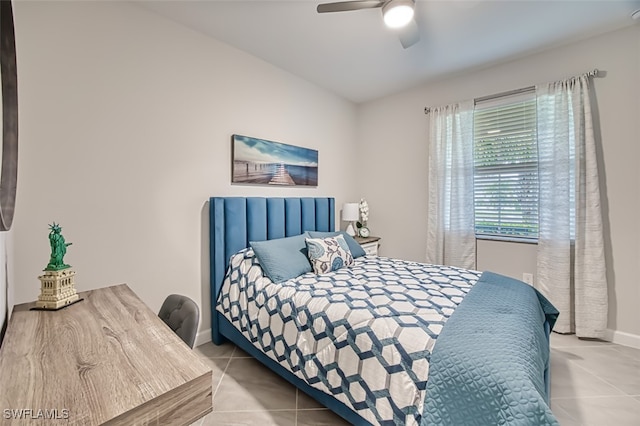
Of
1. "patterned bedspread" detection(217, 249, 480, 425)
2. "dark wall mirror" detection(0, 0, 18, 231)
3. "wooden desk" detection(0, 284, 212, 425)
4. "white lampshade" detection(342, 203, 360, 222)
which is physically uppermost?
"dark wall mirror" detection(0, 0, 18, 231)

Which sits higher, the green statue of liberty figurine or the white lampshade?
the white lampshade

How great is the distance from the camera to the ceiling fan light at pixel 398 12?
167 cm

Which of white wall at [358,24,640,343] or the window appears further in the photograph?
the window

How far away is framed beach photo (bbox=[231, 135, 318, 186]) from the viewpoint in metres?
2.61

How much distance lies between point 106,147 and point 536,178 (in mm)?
3712

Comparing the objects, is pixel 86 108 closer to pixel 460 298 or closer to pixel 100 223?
pixel 100 223

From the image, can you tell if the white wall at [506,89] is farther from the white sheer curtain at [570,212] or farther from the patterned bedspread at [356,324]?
the patterned bedspread at [356,324]

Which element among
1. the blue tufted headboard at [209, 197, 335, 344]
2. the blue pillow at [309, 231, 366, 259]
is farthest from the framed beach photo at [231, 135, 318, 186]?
the blue pillow at [309, 231, 366, 259]

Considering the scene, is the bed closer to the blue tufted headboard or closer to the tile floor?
the blue tufted headboard

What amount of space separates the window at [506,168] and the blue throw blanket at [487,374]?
183 centimetres

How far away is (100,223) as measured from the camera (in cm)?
185

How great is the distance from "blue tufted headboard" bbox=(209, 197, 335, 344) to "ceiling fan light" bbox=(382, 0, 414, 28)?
1.73 meters

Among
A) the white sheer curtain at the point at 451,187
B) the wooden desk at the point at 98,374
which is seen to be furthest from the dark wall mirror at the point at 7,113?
the white sheer curtain at the point at 451,187

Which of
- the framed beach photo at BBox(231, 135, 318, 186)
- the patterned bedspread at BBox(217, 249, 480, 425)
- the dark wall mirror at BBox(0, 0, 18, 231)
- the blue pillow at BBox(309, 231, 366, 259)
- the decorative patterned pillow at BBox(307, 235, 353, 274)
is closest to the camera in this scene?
the dark wall mirror at BBox(0, 0, 18, 231)
